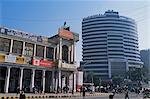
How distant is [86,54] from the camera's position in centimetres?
14262

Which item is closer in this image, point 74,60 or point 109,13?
point 74,60

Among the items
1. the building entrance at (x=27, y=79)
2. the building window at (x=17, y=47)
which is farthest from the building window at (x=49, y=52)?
the building window at (x=17, y=47)

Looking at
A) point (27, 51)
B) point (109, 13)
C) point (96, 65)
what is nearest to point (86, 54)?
point (96, 65)

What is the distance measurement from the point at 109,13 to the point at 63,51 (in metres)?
106

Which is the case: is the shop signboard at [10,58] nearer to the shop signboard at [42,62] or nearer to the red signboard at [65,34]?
the shop signboard at [42,62]

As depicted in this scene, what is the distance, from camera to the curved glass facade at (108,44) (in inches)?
5344

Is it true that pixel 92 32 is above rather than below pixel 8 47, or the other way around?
above

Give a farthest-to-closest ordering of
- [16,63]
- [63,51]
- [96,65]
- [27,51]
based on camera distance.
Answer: [96,65]
[63,51]
[27,51]
[16,63]

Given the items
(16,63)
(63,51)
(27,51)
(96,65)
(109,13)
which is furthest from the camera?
(109,13)

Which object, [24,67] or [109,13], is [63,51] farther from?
[109,13]

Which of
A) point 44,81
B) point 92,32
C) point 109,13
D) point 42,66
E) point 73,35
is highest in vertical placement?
point 109,13

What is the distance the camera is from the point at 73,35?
48281 mm

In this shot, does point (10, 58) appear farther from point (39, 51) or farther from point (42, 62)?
point (39, 51)

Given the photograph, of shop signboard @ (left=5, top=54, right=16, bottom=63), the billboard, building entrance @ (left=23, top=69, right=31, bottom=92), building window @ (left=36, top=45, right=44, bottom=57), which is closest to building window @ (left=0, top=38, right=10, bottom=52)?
shop signboard @ (left=5, top=54, right=16, bottom=63)
